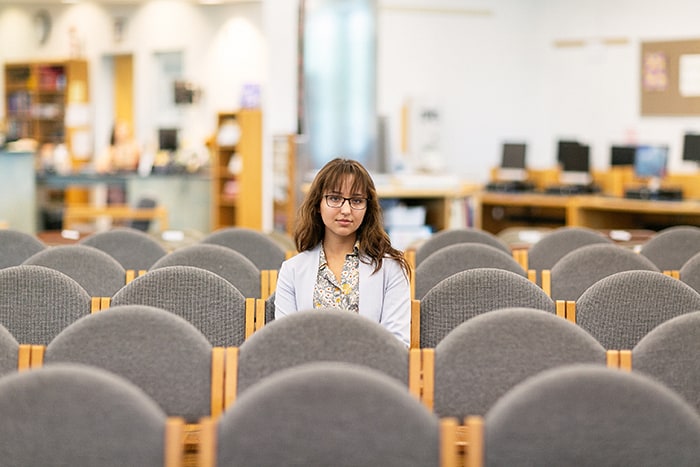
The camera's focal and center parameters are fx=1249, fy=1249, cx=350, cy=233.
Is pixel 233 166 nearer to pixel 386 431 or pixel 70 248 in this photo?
pixel 70 248

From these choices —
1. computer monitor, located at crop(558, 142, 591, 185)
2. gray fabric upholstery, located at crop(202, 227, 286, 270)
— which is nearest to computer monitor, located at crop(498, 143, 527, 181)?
computer monitor, located at crop(558, 142, 591, 185)

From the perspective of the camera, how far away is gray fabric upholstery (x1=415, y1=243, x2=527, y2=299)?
17.4 feet

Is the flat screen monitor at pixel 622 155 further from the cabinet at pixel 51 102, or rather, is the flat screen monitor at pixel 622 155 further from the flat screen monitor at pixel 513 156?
the cabinet at pixel 51 102

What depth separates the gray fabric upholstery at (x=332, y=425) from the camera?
8.41 feet

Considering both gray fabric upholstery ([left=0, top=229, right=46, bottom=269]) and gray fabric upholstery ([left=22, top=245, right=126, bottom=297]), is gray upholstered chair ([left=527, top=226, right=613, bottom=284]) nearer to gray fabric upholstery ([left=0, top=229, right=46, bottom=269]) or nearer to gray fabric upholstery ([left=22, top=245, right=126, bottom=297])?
gray fabric upholstery ([left=22, top=245, right=126, bottom=297])

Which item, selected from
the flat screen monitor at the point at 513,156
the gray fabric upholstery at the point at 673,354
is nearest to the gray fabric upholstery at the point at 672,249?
the gray fabric upholstery at the point at 673,354

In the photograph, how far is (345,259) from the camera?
4328 mm

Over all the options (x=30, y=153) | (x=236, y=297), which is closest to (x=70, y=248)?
(x=236, y=297)

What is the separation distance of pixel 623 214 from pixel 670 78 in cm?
155

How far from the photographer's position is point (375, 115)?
11047mm

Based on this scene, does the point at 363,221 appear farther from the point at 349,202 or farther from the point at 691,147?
the point at 691,147

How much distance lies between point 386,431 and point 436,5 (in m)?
11.9

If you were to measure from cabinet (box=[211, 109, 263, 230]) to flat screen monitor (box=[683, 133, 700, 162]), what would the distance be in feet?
13.9

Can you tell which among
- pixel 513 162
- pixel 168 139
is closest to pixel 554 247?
pixel 513 162
